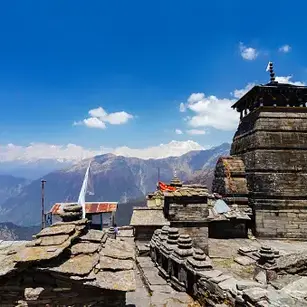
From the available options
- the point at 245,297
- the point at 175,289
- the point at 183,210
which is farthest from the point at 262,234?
the point at 245,297

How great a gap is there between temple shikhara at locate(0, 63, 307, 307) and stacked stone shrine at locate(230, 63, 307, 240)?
3.0 inches

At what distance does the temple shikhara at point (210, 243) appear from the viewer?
7.27 metres

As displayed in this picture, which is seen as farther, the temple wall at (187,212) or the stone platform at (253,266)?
the temple wall at (187,212)

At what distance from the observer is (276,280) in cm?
1203

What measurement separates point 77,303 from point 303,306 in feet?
16.4

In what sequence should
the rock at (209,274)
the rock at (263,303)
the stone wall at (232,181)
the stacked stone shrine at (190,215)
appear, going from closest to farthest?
the rock at (263,303) < the rock at (209,274) < the stacked stone shrine at (190,215) < the stone wall at (232,181)

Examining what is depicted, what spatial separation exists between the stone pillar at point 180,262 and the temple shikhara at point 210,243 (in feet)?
0.14

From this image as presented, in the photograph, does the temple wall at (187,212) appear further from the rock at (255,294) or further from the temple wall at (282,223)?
the rock at (255,294)

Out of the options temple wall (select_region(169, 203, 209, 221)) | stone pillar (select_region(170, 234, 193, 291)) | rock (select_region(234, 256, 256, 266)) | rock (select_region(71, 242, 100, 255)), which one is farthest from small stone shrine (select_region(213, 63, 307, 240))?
rock (select_region(71, 242, 100, 255))

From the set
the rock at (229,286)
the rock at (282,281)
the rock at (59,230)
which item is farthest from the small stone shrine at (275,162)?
the rock at (59,230)

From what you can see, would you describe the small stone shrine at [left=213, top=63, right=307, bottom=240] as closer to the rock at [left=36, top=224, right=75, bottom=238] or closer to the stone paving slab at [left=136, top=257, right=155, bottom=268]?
the stone paving slab at [left=136, top=257, right=155, bottom=268]

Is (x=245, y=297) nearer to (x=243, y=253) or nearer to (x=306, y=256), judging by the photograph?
(x=306, y=256)

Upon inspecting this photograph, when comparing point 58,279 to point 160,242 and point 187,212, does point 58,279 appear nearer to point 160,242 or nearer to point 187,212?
point 160,242

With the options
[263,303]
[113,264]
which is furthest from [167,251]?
[263,303]
